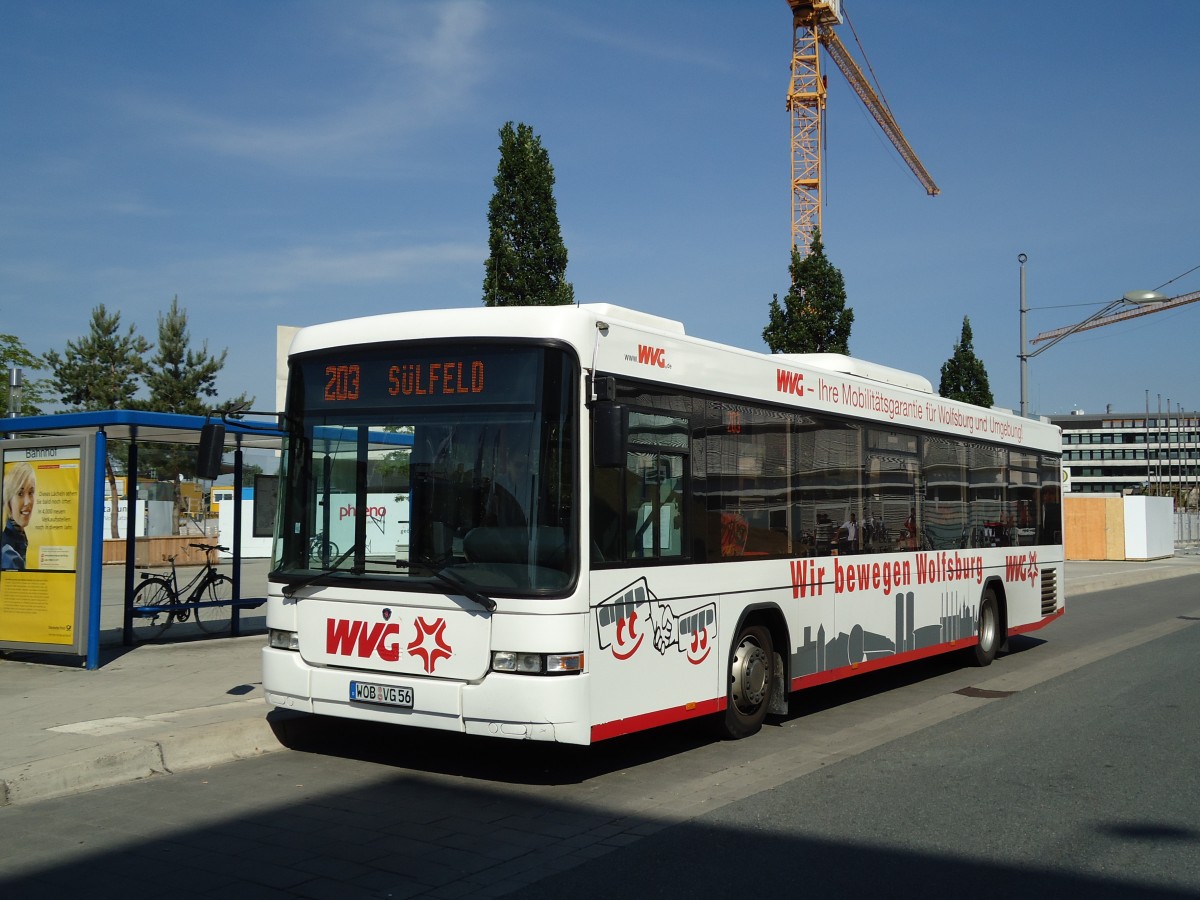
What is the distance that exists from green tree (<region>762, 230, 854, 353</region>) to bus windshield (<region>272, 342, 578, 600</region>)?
17.9m

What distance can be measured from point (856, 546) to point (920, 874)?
17.6 ft

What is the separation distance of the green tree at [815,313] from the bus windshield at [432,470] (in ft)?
58.6

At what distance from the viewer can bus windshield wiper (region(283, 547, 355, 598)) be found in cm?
781

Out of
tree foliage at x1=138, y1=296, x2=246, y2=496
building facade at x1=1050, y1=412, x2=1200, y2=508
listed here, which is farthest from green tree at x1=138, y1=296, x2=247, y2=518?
building facade at x1=1050, y1=412, x2=1200, y2=508

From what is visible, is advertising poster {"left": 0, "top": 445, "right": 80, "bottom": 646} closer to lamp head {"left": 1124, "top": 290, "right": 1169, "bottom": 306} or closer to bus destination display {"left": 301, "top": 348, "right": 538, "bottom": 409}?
bus destination display {"left": 301, "top": 348, "right": 538, "bottom": 409}

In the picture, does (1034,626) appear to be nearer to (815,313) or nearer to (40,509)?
(815,313)

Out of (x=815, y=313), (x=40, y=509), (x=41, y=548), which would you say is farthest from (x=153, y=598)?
(x=815, y=313)

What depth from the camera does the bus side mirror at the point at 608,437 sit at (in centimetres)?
721

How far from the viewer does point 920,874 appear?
5.67m

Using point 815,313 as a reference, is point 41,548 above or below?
below

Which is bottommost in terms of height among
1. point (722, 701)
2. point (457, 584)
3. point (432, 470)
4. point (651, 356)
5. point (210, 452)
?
point (722, 701)

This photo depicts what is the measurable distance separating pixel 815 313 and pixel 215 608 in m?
14.4

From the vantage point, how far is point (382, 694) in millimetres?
7445

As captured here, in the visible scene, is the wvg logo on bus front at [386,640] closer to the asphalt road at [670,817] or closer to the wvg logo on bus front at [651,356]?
the asphalt road at [670,817]
